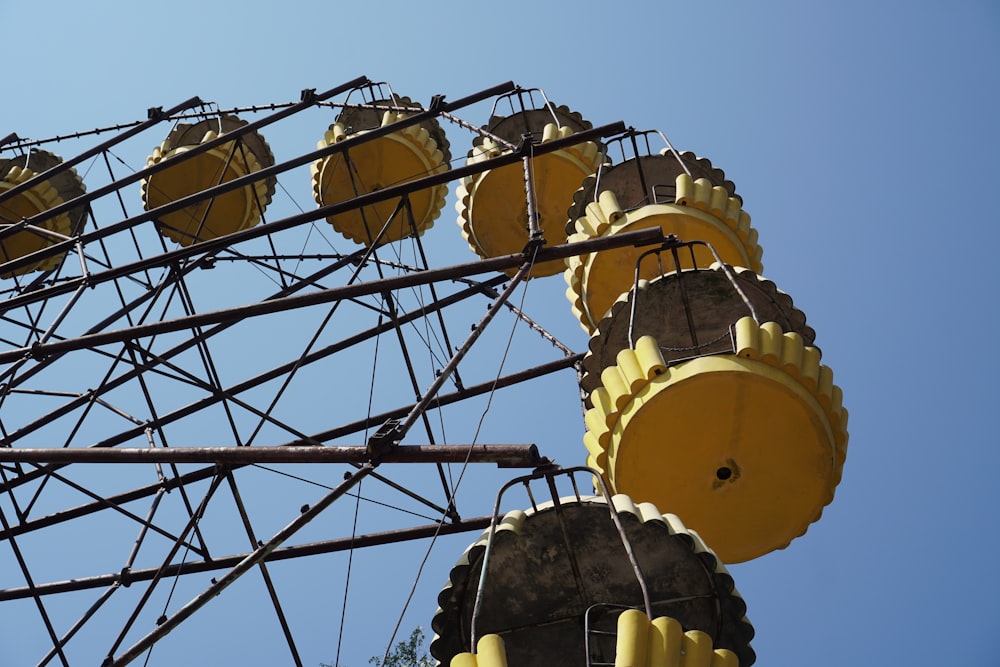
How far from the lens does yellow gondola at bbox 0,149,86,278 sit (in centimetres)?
2234

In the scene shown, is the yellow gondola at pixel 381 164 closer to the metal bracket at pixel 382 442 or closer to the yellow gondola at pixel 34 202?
the yellow gondola at pixel 34 202

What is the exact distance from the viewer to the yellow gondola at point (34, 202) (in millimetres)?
22344

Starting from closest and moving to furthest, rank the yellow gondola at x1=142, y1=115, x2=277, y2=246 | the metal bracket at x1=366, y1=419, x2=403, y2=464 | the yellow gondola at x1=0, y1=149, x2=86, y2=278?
the metal bracket at x1=366, y1=419, x2=403, y2=464 → the yellow gondola at x1=0, y1=149, x2=86, y2=278 → the yellow gondola at x1=142, y1=115, x2=277, y2=246

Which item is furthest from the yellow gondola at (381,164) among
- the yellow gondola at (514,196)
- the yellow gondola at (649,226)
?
the yellow gondola at (649,226)

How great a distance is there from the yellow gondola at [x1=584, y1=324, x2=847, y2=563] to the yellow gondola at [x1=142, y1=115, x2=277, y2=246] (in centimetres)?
1344

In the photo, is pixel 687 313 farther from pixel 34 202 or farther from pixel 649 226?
pixel 34 202

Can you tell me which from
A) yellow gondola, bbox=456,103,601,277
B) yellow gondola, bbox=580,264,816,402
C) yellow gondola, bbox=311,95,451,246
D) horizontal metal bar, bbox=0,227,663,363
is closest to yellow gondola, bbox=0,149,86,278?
yellow gondola, bbox=311,95,451,246

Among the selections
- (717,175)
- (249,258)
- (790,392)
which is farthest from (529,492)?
(249,258)

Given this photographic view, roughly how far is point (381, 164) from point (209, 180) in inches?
168

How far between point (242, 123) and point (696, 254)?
43.7 feet

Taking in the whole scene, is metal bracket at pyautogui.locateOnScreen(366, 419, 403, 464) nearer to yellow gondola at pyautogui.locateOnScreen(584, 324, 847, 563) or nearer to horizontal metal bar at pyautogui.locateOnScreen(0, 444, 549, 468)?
horizontal metal bar at pyautogui.locateOnScreen(0, 444, 549, 468)

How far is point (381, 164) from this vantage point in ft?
69.8

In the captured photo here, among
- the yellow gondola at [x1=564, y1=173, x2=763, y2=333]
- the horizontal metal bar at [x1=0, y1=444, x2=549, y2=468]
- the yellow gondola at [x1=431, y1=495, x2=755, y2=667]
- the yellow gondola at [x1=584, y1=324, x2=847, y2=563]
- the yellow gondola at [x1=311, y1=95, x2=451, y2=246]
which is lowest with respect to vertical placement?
the yellow gondola at [x1=431, y1=495, x2=755, y2=667]

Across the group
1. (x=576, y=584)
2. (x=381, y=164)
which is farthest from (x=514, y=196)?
(x=576, y=584)
